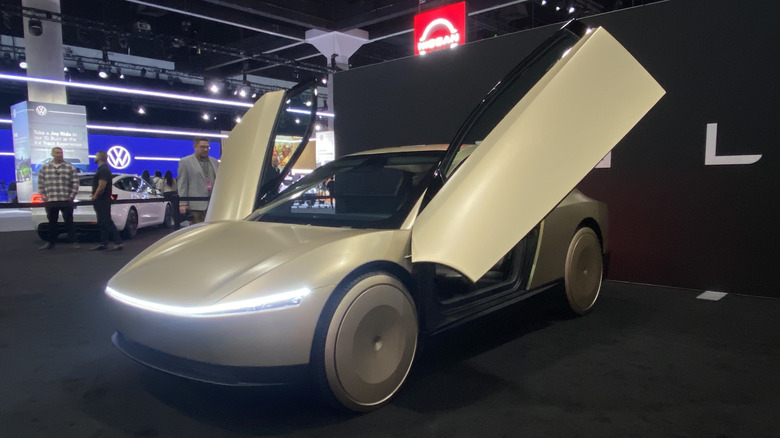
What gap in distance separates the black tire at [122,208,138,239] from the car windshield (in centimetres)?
627

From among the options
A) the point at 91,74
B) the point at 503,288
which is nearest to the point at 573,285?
the point at 503,288

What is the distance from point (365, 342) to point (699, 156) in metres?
3.76

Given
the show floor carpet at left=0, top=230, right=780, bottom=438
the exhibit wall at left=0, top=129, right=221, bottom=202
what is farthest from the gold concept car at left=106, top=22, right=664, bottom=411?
the exhibit wall at left=0, top=129, right=221, bottom=202

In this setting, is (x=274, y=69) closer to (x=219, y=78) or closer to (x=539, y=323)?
(x=219, y=78)

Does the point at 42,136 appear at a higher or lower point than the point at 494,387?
higher

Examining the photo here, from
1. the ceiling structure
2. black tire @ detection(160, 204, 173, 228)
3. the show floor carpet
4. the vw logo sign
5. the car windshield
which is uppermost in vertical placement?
the ceiling structure

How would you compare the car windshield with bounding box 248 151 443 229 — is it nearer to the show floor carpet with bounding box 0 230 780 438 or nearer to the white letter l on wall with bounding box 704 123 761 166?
the show floor carpet with bounding box 0 230 780 438

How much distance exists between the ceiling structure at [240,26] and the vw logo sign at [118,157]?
3.86 m

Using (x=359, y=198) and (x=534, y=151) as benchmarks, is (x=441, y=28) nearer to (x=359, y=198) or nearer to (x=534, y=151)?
(x=359, y=198)

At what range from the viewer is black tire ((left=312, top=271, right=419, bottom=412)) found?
6.17ft

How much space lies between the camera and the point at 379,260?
2.07m

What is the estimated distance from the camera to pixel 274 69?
1931 cm

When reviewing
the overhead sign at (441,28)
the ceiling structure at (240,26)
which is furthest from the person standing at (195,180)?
the ceiling structure at (240,26)

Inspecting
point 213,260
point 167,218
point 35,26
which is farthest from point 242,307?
point 35,26
